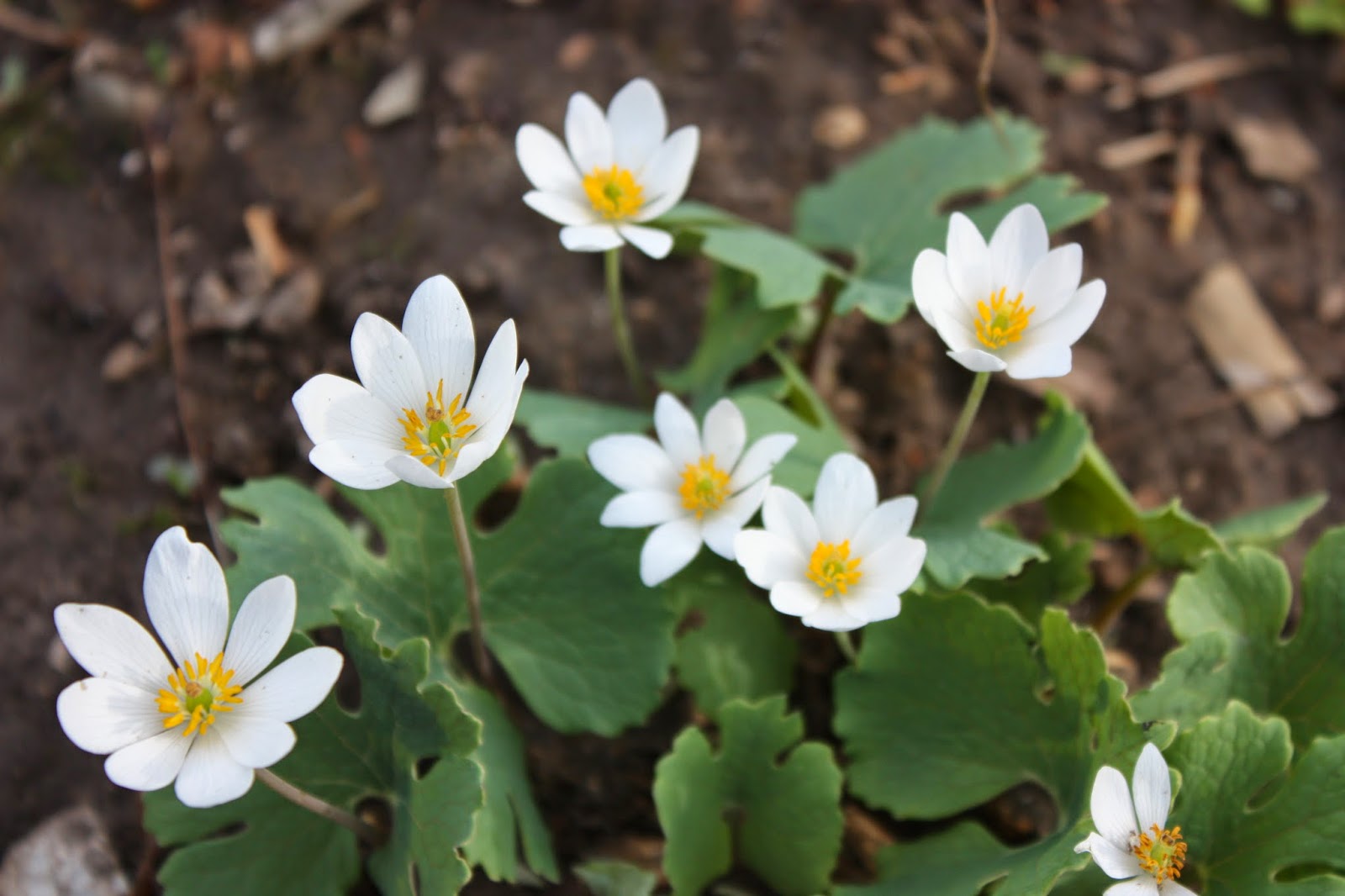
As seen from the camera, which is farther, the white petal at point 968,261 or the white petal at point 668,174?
the white petal at point 668,174

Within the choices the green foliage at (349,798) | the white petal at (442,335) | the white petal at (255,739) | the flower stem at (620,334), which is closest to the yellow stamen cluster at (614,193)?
the flower stem at (620,334)

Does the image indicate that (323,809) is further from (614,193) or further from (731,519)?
(614,193)

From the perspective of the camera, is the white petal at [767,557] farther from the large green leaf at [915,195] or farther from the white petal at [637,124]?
the white petal at [637,124]

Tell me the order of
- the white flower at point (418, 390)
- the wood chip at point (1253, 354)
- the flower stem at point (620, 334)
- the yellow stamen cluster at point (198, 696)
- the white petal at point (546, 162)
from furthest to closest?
1. the wood chip at point (1253, 354)
2. the flower stem at point (620, 334)
3. the white petal at point (546, 162)
4. the white flower at point (418, 390)
5. the yellow stamen cluster at point (198, 696)

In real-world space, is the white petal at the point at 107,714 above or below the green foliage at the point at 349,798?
above

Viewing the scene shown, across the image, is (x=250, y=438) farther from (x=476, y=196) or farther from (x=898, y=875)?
(x=898, y=875)

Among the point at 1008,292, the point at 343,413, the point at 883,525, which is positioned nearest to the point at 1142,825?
the point at 883,525

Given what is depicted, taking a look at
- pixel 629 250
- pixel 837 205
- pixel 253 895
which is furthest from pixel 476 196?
pixel 253 895
